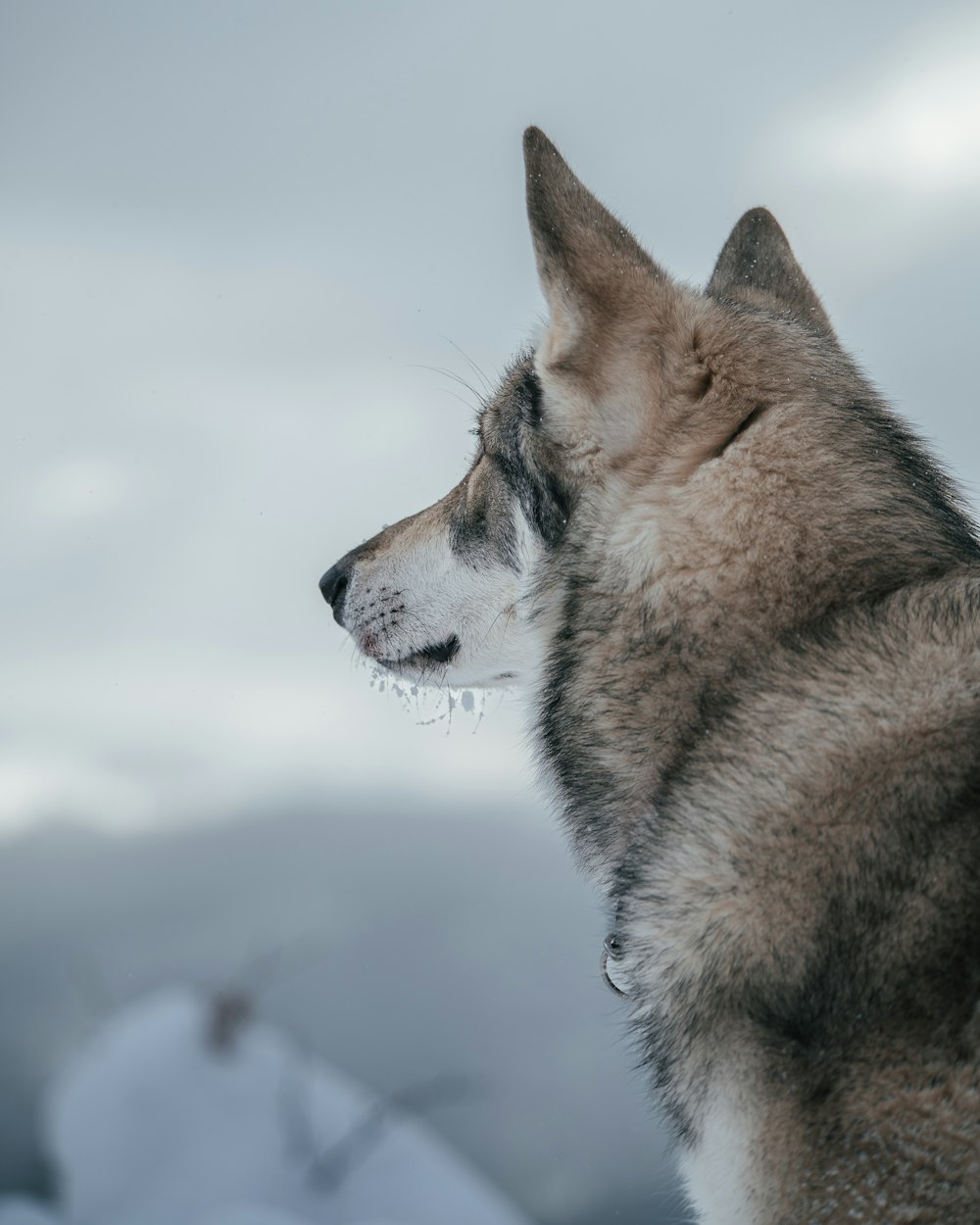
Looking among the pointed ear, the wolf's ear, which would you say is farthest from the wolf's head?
the pointed ear

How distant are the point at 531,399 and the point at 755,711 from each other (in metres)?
1.28

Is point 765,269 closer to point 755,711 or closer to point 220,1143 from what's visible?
point 755,711

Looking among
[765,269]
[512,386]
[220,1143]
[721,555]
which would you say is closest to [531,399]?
[512,386]

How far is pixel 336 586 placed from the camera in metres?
3.85

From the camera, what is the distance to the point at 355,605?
3736 mm

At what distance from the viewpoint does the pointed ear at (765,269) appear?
3641 millimetres

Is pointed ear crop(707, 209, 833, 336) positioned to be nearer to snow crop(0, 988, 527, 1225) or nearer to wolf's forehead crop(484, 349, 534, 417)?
wolf's forehead crop(484, 349, 534, 417)

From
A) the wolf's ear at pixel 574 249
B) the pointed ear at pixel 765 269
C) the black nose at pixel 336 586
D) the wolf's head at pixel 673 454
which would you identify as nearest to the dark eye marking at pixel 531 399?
the wolf's head at pixel 673 454

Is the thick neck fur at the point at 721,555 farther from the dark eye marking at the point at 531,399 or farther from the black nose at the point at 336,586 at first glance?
the black nose at the point at 336,586

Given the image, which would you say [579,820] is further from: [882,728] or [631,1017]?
[882,728]

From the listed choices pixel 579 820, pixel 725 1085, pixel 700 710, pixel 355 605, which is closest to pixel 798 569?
pixel 700 710

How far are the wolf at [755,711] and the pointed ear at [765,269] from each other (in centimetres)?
51

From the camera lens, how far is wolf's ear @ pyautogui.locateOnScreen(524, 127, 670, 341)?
256 cm

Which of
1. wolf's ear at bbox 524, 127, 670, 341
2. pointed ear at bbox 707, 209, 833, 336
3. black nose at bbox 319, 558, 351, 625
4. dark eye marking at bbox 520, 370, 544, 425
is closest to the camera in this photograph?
wolf's ear at bbox 524, 127, 670, 341
